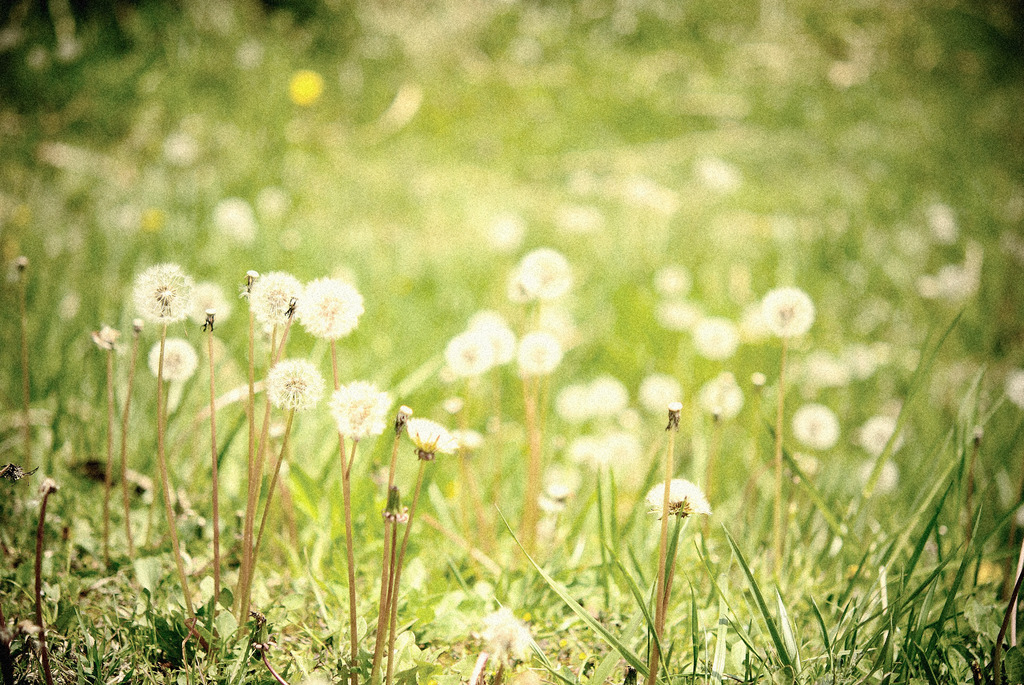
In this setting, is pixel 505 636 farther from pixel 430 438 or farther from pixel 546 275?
pixel 546 275

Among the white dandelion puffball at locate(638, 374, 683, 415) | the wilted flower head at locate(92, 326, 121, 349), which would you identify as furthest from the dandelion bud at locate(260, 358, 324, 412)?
the white dandelion puffball at locate(638, 374, 683, 415)

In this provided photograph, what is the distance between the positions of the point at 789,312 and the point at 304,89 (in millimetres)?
3577

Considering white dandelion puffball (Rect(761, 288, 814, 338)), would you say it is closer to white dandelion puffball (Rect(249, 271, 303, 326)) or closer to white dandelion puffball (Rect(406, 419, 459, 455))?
white dandelion puffball (Rect(406, 419, 459, 455))

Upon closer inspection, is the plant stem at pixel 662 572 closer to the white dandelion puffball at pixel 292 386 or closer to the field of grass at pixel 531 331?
the field of grass at pixel 531 331

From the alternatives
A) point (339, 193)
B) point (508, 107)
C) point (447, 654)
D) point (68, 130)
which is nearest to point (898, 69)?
point (508, 107)

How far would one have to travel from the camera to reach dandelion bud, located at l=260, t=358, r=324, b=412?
83 centimetres

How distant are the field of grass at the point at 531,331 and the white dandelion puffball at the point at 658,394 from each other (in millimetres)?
16

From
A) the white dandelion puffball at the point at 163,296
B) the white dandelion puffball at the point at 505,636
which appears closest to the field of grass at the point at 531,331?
the white dandelion puffball at the point at 505,636

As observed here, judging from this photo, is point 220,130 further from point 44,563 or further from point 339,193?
point 44,563

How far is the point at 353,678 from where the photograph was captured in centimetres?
80

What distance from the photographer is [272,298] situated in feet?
2.84

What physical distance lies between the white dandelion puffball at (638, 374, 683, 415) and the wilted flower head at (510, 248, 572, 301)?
79 cm

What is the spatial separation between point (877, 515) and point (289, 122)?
11.6 feet

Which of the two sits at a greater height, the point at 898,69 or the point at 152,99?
the point at 898,69
